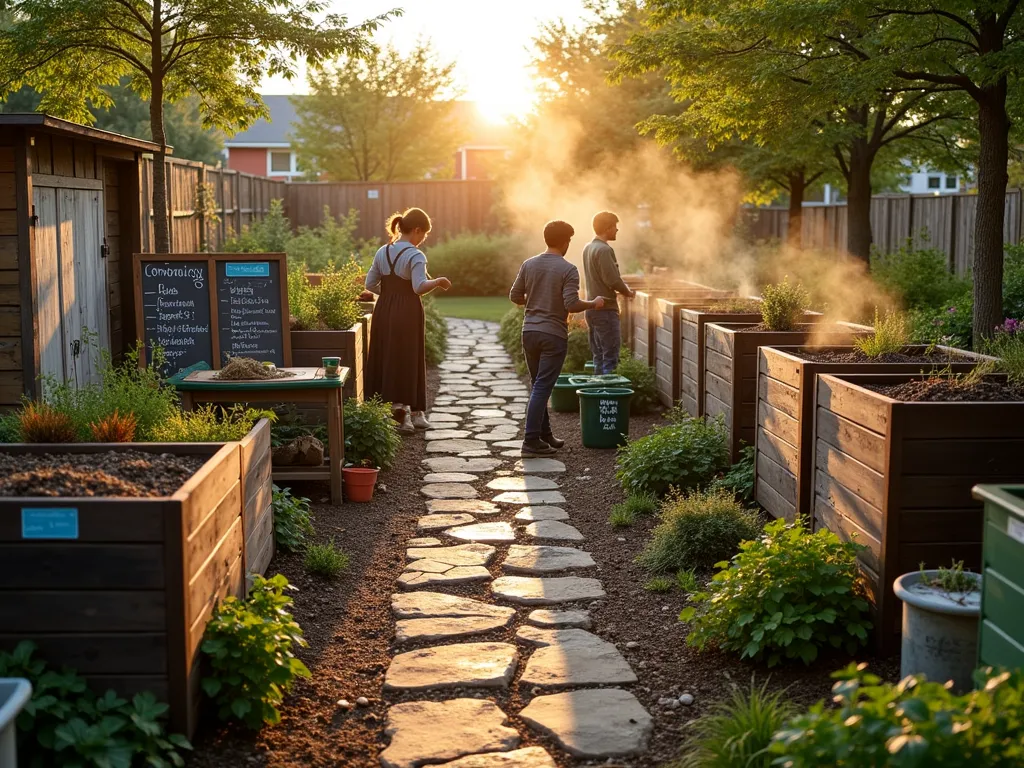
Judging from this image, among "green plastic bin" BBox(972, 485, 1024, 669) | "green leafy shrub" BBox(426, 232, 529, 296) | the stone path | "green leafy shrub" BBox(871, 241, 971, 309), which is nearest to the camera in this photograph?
"green plastic bin" BBox(972, 485, 1024, 669)

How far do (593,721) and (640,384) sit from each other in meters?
7.10

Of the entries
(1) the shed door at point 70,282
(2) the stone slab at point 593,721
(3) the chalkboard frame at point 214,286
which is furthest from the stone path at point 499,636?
(1) the shed door at point 70,282

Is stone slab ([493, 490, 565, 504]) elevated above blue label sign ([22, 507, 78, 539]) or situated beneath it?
situated beneath

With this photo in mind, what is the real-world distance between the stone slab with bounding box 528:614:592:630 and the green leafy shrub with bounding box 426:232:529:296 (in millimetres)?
19904

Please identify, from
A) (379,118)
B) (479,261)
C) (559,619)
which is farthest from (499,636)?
(379,118)

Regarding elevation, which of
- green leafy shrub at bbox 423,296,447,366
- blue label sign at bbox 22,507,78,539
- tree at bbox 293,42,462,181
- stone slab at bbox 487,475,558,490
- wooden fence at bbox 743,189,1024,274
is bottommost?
stone slab at bbox 487,475,558,490

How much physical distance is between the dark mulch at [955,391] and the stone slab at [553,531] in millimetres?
2247

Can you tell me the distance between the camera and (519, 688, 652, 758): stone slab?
399cm

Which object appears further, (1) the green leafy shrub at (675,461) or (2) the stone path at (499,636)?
(1) the green leafy shrub at (675,461)

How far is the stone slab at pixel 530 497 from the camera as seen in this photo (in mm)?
7809

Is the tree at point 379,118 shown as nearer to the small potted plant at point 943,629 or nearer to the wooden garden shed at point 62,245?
the wooden garden shed at point 62,245

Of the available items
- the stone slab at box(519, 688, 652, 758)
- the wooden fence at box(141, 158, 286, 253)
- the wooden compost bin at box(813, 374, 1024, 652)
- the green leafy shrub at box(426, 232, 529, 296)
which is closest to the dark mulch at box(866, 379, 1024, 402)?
the wooden compost bin at box(813, 374, 1024, 652)

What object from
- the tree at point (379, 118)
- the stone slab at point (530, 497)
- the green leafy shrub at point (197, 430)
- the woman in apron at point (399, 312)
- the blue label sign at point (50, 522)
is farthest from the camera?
the tree at point (379, 118)

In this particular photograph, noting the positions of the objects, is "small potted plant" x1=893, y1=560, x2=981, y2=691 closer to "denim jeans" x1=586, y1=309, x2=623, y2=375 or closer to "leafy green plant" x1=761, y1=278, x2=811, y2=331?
"leafy green plant" x1=761, y1=278, x2=811, y2=331
